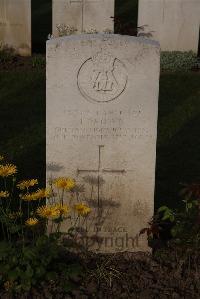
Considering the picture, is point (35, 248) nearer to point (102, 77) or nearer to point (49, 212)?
point (49, 212)

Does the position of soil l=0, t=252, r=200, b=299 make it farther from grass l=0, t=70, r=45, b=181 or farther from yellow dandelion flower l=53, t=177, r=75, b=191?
grass l=0, t=70, r=45, b=181

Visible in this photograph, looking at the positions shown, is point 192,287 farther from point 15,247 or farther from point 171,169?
point 171,169

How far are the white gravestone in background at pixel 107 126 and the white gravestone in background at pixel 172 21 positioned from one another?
7.58 meters

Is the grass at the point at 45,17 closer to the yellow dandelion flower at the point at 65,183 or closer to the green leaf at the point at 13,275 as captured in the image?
the yellow dandelion flower at the point at 65,183

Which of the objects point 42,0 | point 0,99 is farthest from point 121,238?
point 42,0

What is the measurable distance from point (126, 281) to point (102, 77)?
1.43 metres

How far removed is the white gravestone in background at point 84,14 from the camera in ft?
38.3

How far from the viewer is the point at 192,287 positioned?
4.32 m

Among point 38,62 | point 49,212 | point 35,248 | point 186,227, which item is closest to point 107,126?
point 49,212

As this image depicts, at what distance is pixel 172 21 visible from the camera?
11.9 metres

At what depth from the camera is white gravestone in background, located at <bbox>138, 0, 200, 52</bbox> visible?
11727 mm

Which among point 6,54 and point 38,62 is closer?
point 38,62

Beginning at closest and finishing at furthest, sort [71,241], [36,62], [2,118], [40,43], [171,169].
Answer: [71,241] → [171,169] → [2,118] → [36,62] → [40,43]

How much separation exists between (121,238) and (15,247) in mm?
843
